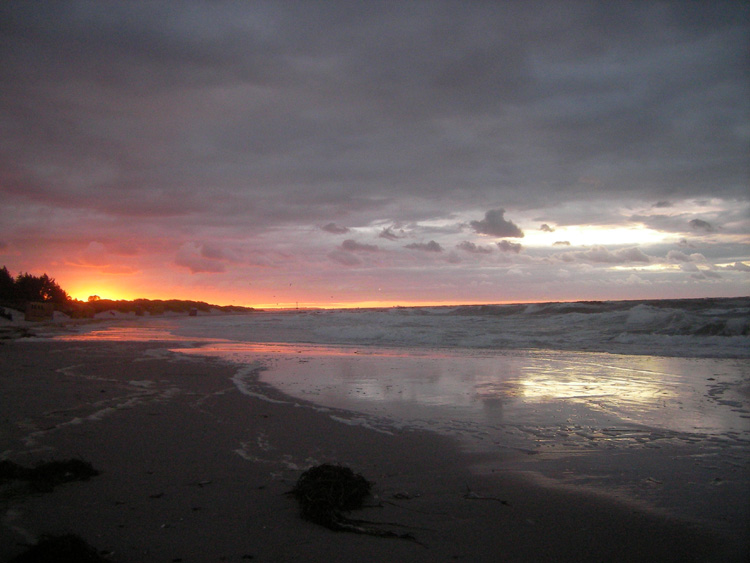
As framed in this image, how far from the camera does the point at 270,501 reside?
3799 mm

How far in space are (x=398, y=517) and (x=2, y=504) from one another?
2.96 meters

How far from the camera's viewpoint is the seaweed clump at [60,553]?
8.67ft

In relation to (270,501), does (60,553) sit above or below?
above

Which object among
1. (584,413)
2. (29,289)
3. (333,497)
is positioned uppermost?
(29,289)

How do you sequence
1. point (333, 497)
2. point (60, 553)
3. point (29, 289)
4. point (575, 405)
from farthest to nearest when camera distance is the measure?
1. point (29, 289)
2. point (575, 405)
3. point (333, 497)
4. point (60, 553)

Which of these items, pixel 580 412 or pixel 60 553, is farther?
pixel 580 412

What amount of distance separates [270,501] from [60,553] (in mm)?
1491

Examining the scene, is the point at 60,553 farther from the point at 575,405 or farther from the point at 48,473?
the point at 575,405

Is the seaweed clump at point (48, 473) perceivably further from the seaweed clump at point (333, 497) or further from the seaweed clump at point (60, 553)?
the seaweed clump at point (333, 497)

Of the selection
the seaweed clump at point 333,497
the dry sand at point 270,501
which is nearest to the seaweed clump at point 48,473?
the dry sand at point 270,501

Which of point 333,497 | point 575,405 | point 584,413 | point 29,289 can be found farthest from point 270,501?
point 29,289

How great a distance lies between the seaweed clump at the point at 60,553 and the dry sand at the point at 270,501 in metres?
0.23

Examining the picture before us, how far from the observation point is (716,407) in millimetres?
7398

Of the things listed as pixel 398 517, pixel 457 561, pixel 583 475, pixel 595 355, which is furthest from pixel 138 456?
pixel 595 355
